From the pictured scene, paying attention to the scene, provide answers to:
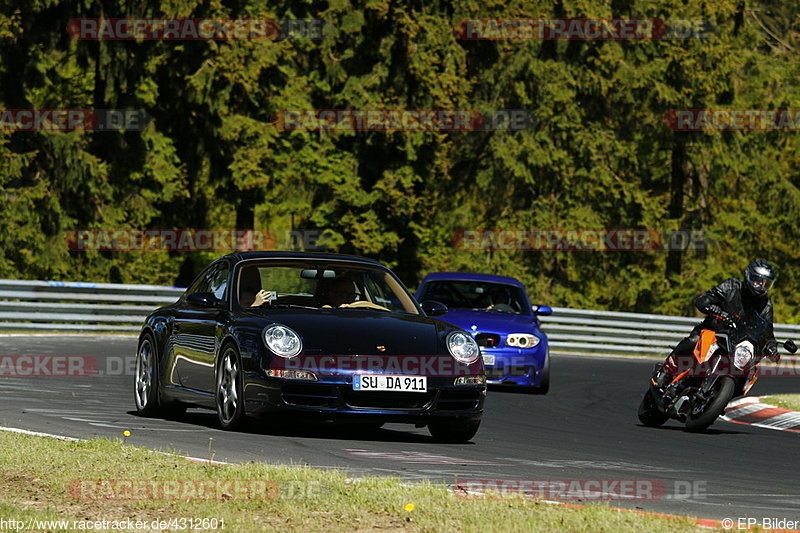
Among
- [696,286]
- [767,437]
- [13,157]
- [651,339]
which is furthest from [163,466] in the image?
[696,286]

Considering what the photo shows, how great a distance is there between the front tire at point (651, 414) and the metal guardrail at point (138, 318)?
49.0ft

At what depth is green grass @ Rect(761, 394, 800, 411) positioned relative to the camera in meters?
18.5

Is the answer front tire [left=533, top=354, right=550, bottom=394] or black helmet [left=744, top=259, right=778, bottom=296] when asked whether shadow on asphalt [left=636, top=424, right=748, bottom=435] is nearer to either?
black helmet [left=744, top=259, right=778, bottom=296]

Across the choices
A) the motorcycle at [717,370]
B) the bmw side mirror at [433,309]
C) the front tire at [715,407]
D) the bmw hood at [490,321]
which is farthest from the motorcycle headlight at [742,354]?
the bmw hood at [490,321]

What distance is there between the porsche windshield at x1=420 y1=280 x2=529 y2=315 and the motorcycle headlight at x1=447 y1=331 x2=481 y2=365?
314 inches

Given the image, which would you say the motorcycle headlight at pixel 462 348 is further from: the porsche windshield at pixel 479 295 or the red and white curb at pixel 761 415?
the porsche windshield at pixel 479 295

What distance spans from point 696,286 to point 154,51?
59.2 ft

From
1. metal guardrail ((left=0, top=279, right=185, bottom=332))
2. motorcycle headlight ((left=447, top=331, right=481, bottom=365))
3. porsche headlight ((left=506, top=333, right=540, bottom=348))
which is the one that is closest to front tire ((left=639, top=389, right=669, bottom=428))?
porsche headlight ((left=506, top=333, right=540, bottom=348))

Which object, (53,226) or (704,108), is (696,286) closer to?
(704,108)

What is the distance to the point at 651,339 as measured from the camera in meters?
34.0

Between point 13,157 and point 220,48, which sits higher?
point 220,48

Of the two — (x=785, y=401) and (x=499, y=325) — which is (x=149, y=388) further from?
(x=785, y=401)

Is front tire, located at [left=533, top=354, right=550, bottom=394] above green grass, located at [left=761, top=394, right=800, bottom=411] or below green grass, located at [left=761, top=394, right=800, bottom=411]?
above

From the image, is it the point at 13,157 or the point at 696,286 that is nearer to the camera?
the point at 13,157
